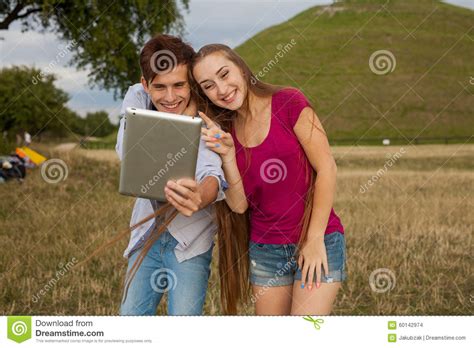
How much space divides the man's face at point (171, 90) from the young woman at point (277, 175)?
0.06 meters

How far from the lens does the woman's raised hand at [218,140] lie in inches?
113

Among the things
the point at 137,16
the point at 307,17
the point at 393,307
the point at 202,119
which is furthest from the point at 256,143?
the point at 307,17

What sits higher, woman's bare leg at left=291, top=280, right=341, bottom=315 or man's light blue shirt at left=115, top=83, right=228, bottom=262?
man's light blue shirt at left=115, top=83, right=228, bottom=262

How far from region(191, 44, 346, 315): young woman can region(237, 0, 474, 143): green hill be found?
21364 mm

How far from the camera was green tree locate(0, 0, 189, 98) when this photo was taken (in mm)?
9859

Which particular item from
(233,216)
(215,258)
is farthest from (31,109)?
(233,216)

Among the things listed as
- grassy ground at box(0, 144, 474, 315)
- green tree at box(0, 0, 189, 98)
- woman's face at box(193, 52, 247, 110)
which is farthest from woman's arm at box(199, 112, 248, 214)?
green tree at box(0, 0, 189, 98)

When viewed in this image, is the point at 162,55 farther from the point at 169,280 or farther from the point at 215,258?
the point at 215,258

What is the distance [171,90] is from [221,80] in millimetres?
212

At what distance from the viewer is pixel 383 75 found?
3061 cm

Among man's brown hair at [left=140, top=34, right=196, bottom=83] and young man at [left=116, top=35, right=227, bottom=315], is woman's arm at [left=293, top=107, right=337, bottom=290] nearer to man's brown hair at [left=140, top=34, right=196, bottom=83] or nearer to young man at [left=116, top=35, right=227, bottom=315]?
young man at [left=116, top=35, right=227, bottom=315]

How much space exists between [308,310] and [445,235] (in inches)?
126

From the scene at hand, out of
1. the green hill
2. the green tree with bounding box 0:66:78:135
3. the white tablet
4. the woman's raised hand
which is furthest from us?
the green hill

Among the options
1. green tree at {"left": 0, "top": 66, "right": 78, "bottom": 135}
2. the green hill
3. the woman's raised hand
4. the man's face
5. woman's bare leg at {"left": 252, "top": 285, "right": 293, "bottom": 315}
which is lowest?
woman's bare leg at {"left": 252, "top": 285, "right": 293, "bottom": 315}
